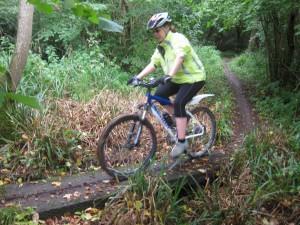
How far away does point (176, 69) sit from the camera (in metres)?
4.88

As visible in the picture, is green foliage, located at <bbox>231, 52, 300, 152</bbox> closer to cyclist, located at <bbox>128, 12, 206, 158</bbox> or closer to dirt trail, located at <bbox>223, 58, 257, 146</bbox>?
dirt trail, located at <bbox>223, 58, 257, 146</bbox>

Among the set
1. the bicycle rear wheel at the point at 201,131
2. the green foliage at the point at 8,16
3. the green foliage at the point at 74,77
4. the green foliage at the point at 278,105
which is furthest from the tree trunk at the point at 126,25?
the bicycle rear wheel at the point at 201,131

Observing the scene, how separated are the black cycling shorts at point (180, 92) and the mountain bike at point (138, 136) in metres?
0.11

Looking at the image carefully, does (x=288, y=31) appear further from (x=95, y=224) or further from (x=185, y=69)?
(x=95, y=224)

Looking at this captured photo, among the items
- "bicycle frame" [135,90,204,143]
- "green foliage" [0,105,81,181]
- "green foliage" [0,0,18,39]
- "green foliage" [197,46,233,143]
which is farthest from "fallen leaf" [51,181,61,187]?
"green foliage" [0,0,18,39]

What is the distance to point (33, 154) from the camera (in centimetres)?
551

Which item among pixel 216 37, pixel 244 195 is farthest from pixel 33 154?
pixel 216 37

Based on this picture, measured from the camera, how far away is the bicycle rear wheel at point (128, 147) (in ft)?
16.4

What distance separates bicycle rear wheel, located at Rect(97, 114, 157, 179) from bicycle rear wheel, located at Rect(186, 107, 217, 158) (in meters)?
0.71

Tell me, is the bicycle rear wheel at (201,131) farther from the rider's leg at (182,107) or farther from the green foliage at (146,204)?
the green foliage at (146,204)

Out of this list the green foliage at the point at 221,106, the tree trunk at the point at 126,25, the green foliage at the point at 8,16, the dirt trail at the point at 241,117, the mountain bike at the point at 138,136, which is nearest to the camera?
the mountain bike at the point at 138,136

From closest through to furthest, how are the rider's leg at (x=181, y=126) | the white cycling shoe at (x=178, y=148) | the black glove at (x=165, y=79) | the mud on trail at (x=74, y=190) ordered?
the mud on trail at (x=74, y=190) → the black glove at (x=165, y=79) → the rider's leg at (x=181, y=126) → the white cycling shoe at (x=178, y=148)

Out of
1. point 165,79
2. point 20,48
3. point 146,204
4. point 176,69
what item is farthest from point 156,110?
point 20,48

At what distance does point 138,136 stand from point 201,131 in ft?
4.09
